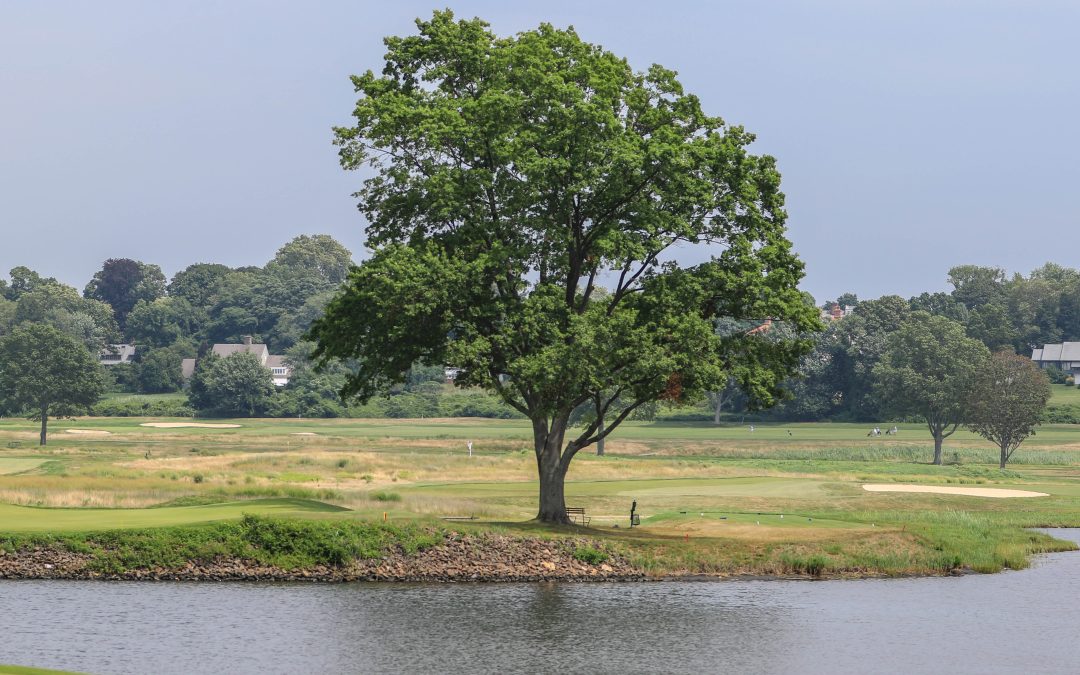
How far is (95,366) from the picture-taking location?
461 feet

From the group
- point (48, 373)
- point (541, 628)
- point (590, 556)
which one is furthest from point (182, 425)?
point (541, 628)

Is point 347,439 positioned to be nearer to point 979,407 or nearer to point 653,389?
point 979,407

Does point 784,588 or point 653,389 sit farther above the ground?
point 653,389

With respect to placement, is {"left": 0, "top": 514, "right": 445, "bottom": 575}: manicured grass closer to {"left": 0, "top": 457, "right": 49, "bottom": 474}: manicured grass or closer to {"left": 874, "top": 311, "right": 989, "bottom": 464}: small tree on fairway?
{"left": 0, "top": 457, "right": 49, "bottom": 474}: manicured grass

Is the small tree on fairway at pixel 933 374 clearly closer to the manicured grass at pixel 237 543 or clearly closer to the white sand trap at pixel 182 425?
the white sand trap at pixel 182 425

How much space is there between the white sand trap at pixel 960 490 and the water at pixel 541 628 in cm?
3294

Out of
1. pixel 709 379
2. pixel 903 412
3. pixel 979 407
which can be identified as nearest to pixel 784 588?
pixel 709 379

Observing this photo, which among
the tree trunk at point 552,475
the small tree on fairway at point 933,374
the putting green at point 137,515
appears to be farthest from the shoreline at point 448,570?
the small tree on fairway at point 933,374

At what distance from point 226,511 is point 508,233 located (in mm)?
15436

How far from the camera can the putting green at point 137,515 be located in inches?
1838

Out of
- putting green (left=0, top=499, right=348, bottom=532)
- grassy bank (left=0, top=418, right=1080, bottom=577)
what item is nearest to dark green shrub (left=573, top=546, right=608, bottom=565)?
grassy bank (left=0, top=418, right=1080, bottom=577)

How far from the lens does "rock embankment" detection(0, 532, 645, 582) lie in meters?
43.0

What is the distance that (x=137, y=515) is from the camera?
51.4 meters

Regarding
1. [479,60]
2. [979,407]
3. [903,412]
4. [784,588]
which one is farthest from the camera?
[903,412]
